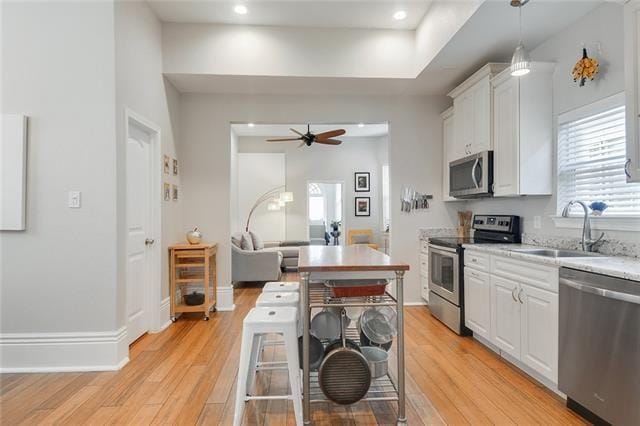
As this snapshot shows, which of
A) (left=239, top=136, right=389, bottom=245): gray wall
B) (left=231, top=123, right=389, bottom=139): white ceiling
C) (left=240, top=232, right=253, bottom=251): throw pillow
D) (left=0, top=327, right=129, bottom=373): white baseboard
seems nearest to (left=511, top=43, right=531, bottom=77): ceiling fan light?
(left=0, top=327, right=129, bottom=373): white baseboard

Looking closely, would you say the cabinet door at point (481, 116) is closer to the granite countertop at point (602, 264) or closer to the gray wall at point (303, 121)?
the gray wall at point (303, 121)

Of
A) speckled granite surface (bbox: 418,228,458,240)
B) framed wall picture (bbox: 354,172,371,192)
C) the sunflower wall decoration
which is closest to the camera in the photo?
the sunflower wall decoration

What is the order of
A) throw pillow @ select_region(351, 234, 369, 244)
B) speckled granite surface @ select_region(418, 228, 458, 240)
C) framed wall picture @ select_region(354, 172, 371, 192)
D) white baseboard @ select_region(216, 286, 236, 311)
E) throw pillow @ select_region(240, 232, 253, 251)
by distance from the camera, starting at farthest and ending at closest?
framed wall picture @ select_region(354, 172, 371, 192)
throw pillow @ select_region(351, 234, 369, 244)
throw pillow @ select_region(240, 232, 253, 251)
speckled granite surface @ select_region(418, 228, 458, 240)
white baseboard @ select_region(216, 286, 236, 311)

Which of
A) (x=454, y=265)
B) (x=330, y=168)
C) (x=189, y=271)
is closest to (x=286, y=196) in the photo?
(x=330, y=168)

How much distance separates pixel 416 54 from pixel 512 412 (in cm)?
342

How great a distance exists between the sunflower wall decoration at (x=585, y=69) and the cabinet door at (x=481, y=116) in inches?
31.5

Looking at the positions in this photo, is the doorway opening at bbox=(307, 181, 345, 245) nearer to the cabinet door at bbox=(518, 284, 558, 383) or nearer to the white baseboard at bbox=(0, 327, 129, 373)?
the white baseboard at bbox=(0, 327, 129, 373)

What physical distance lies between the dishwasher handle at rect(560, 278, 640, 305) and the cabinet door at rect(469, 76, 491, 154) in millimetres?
1678

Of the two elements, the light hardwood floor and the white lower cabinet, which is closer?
the light hardwood floor

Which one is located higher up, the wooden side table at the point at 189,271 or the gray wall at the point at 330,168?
the gray wall at the point at 330,168

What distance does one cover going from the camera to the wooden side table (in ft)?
12.6

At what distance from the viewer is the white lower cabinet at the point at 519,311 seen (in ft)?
7.35

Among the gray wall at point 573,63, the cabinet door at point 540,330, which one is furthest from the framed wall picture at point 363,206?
the cabinet door at point 540,330

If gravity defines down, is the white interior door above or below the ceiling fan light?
below
